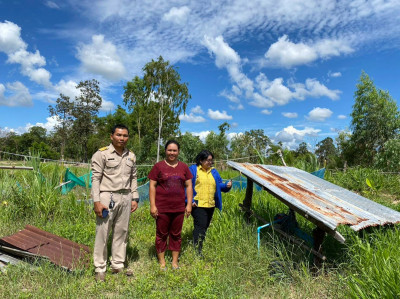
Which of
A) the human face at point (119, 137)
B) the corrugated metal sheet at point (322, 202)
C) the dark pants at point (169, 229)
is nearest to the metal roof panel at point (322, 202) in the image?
the corrugated metal sheet at point (322, 202)

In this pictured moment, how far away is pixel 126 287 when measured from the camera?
119 inches

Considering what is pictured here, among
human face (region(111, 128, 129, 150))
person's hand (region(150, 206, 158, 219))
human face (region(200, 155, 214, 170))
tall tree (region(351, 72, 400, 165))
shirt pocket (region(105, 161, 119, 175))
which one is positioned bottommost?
person's hand (region(150, 206, 158, 219))

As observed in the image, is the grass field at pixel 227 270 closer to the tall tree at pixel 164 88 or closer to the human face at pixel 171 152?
the human face at pixel 171 152

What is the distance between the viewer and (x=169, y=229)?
352 cm

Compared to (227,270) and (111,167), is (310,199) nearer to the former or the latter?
(227,270)

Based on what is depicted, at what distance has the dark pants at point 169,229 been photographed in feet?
11.1

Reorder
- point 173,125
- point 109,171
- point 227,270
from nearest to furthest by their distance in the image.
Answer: point 109,171, point 227,270, point 173,125

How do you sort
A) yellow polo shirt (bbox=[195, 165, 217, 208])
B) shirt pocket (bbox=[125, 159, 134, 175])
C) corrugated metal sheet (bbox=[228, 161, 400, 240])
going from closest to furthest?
1. corrugated metal sheet (bbox=[228, 161, 400, 240])
2. shirt pocket (bbox=[125, 159, 134, 175])
3. yellow polo shirt (bbox=[195, 165, 217, 208])

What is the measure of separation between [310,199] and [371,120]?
662 inches

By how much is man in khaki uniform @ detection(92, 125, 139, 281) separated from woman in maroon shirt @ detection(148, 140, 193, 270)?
308mm

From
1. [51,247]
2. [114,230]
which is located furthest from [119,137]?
[51,247]

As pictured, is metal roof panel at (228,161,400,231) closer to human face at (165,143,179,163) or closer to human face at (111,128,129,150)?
human face at (165,143,179,163)

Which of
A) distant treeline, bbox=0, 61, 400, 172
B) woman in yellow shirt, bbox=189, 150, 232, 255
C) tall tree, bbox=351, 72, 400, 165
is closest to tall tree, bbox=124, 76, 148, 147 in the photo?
distant treeline, bbox=0, 61, 400, 172

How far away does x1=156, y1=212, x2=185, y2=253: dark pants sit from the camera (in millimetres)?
3389
